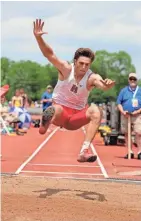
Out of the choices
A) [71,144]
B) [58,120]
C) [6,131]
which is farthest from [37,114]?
[58,120]

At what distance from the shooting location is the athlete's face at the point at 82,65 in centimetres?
708

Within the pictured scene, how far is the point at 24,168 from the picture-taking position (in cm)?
982

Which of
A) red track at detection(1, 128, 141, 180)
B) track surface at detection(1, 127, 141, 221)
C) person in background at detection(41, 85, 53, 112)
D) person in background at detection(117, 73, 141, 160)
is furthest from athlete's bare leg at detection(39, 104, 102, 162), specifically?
person in background at detection(41, 85, 53, 112)

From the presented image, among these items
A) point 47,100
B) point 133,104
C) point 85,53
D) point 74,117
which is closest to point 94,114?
point 74,117

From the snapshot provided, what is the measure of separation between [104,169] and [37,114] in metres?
30.1

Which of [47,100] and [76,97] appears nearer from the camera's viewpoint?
[76,97]

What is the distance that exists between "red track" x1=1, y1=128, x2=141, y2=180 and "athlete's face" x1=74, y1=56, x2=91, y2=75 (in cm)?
227

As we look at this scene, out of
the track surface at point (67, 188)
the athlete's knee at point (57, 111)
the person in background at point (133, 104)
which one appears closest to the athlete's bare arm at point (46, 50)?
the athlete's knee at point (57, 111)

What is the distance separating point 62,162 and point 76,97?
3.97m

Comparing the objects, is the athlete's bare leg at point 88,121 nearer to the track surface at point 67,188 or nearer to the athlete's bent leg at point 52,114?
the athlete's bent leg at point 52,114

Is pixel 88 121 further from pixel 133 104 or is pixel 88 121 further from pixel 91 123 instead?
pixel 133 104

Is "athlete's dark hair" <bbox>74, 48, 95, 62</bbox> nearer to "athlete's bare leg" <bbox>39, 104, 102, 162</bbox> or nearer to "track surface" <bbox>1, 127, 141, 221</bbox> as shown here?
"athlete's bare leg" <bbox>39, 104, 102, 162</bbox>

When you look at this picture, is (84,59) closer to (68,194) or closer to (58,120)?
(58,120)

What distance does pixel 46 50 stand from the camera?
22.6 feet
